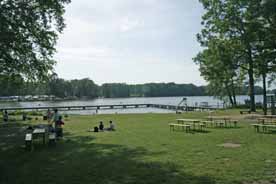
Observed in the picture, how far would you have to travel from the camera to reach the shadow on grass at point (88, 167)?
8109mm

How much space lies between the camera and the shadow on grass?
811cm

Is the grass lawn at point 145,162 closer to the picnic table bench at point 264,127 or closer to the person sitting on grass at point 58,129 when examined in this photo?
the person sitting on grass at point 58,129

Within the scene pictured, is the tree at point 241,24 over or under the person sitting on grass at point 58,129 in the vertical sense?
over

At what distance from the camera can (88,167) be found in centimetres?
967

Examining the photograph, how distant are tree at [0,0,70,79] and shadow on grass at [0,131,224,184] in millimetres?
6999

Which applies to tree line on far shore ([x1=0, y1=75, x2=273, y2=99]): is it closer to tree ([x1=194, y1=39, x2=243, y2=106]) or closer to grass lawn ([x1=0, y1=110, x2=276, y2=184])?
tree ([x1=194, y1=39, x2=243, y2=106])

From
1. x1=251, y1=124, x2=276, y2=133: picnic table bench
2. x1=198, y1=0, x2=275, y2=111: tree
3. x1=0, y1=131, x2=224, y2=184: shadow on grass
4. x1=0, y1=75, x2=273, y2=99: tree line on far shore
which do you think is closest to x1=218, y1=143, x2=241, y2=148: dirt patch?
x1=0, y1=131, x2=224, y2=184: shadow on grass

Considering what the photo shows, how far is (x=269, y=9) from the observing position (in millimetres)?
28188

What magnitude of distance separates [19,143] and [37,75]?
331 inches

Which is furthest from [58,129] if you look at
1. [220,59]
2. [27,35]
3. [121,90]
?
[121,90]

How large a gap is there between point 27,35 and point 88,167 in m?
13.4

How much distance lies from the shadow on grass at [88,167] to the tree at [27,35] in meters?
7.00

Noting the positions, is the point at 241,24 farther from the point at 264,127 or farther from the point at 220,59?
the point at 264,127

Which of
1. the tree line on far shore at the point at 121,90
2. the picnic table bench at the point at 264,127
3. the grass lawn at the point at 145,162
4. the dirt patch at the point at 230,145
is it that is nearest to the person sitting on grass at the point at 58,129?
the grass lawn at the point at 145,162
